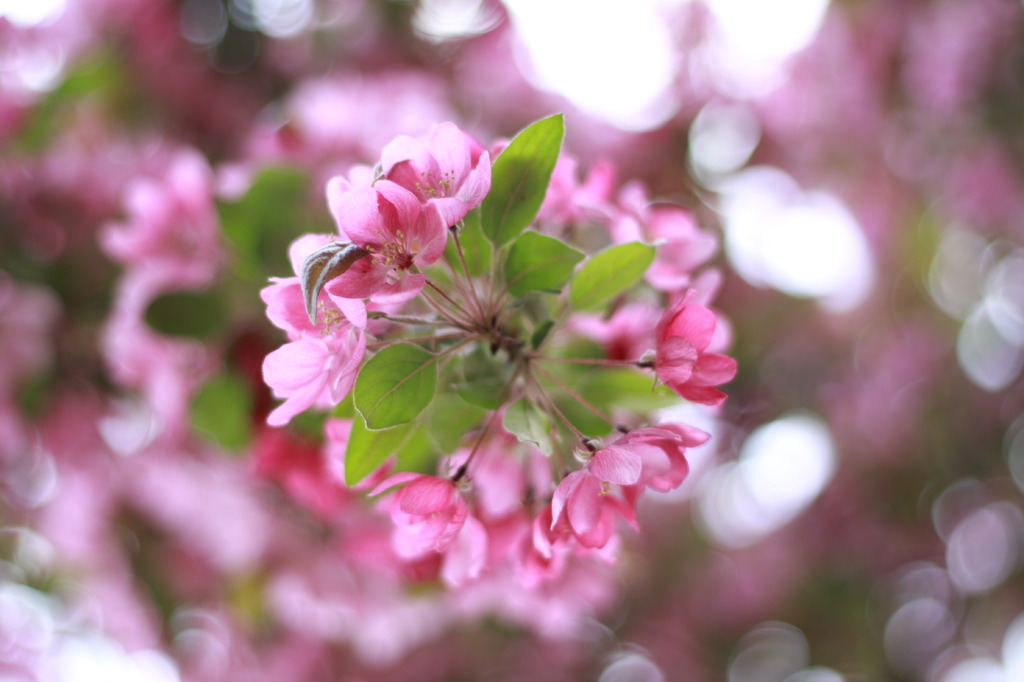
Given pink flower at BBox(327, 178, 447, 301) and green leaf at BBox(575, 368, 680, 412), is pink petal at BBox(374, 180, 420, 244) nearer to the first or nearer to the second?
pink flower at BBox(327, 178, 447, 301)

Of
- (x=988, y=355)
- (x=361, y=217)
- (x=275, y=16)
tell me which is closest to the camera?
(x=361, y=217)

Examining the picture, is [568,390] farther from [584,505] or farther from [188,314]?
[188,314]

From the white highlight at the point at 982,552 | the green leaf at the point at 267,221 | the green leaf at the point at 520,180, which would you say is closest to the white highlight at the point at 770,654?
the white highlight at the point at 982,552

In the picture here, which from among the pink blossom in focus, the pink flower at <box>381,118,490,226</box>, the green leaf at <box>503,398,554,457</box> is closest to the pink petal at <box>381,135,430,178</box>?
the pink flower at <box>381,118,490,226</box>

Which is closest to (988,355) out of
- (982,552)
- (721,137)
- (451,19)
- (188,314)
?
(982,552)

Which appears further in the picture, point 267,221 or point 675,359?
point 267,221

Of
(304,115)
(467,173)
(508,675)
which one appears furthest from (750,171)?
(508,675)

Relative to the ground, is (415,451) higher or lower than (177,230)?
lower
